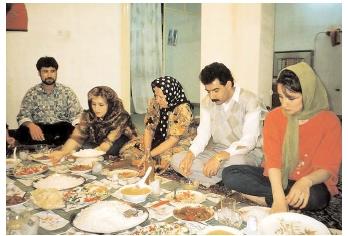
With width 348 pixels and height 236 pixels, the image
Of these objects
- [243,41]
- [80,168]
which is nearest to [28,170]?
[80,168]

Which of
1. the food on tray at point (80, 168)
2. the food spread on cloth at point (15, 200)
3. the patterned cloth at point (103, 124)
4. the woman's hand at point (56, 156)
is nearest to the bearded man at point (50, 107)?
the patterned cloth at point (103, 124)

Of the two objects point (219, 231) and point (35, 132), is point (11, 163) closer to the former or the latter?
point (35, 132)

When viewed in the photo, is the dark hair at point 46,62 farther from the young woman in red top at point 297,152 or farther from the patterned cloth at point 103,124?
the young woman in red top at point 297,152

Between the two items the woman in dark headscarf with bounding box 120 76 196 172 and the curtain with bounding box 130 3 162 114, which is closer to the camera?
the woman in dark headscarf with bounding box 120 76 196 172

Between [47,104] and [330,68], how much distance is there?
3199 millimetres

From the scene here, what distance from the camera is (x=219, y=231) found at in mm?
989

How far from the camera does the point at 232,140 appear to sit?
1.88 meters

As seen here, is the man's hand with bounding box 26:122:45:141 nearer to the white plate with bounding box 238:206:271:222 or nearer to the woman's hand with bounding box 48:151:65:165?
the woman's hand with bounding box 48:151:65:165

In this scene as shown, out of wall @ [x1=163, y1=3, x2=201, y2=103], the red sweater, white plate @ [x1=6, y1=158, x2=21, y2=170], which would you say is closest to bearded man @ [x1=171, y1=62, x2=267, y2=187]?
the red sweater

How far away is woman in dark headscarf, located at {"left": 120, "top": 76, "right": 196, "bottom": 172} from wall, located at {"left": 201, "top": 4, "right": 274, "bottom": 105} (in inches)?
21.6

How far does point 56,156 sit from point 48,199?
2.02ft

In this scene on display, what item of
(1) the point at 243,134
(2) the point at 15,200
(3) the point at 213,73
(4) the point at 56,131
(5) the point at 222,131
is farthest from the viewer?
(4) the point at 56,131

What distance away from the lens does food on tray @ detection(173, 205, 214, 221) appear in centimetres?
108

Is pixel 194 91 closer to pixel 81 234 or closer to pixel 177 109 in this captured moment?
pixel 177 109
